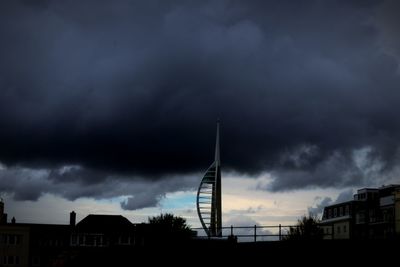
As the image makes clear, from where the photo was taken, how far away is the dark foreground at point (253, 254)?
35.0 m

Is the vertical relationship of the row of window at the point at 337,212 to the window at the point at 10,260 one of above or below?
above

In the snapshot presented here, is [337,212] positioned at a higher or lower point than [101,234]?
higher

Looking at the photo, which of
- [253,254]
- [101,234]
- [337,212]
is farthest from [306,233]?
[337,212]

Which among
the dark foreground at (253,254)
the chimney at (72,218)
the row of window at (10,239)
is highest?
the chimney at (72,218)

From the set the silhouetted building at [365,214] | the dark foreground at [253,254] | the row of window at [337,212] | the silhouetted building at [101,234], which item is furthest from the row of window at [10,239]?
the row of window at [337,212]

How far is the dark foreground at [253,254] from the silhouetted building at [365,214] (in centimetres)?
6930

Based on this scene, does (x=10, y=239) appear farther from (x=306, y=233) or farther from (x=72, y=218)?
(x=306, y=233)

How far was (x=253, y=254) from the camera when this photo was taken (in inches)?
1694

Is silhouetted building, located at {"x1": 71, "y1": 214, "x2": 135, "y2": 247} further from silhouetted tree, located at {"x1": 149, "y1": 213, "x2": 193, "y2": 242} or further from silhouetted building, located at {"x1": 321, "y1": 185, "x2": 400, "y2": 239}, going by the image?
silhouetted building, located at {"x1": 321, "y1": 185, "x2": 400, "y2": 239}

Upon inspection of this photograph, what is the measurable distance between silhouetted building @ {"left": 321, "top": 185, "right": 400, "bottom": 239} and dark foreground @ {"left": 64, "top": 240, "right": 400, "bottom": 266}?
69.3 m

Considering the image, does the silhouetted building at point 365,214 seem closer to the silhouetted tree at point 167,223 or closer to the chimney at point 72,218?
the silhouetted tree at point 167,223

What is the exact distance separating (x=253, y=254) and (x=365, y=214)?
88.5 metres

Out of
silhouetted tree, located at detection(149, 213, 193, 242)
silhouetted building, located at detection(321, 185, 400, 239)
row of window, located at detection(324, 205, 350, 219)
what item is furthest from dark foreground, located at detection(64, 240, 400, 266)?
row of window, located at detection(324, 205, 350, 219)

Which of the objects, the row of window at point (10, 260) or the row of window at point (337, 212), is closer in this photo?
the row of window at point (10, 260)
